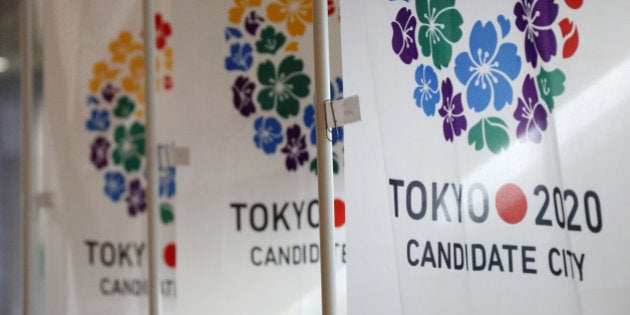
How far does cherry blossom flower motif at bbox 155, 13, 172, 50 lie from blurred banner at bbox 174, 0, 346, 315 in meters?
0.20

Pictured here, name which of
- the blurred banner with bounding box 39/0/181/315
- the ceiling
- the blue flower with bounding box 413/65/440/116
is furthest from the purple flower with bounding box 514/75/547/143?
the ceiling

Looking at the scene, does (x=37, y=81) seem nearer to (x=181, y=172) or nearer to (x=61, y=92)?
(x=61, y=92)

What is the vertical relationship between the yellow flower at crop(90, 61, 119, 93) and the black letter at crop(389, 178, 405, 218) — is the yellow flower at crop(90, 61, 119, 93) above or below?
above

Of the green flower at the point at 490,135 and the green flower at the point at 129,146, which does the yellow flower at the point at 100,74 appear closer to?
the green flower at the point at 129,146

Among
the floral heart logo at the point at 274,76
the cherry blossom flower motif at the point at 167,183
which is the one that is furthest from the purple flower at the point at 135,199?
the floral heart logo at the point at 274,76

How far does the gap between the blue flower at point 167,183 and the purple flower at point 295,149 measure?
0.59 metres

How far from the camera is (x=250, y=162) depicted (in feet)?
8.58

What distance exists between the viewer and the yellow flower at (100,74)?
3.13 metres

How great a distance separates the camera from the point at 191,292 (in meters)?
2.68

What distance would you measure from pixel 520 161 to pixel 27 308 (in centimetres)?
246

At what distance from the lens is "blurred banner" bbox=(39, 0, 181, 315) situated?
3066mm

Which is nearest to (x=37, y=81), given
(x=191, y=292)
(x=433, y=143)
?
(x=191, y=292)

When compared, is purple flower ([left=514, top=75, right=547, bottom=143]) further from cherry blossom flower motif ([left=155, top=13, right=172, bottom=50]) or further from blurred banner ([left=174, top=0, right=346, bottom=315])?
cherry blossom flower motif ([left=155, top=13, right=172, bottom=50])

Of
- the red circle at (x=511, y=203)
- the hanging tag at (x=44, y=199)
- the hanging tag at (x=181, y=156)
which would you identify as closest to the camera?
the red circle at (x=511, y=203)
